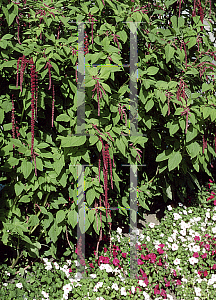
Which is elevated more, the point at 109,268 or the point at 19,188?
the point at 19,188

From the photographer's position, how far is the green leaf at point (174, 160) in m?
3.09

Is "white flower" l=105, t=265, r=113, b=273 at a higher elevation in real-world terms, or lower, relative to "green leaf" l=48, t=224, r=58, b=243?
lower

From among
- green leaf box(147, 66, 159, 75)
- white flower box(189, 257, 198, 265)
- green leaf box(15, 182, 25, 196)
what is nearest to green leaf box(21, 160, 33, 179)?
green leaf box(15, 182, 25, 196)

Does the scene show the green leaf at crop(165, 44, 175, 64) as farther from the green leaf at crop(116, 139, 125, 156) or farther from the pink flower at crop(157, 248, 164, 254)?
the pink flower at crop(157, 248, 164, 254)

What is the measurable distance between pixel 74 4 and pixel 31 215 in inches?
74.9

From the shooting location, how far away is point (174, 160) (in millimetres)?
3111

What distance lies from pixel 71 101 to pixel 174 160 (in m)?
1.15

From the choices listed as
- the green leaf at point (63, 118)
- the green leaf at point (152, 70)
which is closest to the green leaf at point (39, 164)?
the green leaf at point (63, 118)

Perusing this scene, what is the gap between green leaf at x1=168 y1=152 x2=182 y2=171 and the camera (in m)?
3.09

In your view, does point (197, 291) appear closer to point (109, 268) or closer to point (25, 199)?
point (109, 268)

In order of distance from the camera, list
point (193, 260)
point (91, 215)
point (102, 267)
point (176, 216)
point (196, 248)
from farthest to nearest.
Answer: point (176, 216) → point (196, 248) → point (193, 260) → point (102, 267) → point (91, 215)

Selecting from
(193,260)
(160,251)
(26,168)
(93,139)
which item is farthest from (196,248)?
(26,168)

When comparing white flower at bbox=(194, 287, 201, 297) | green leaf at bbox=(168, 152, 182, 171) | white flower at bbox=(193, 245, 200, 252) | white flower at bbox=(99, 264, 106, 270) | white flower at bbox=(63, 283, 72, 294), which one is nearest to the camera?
white flower at bbox=(63, 283, 72, 294)

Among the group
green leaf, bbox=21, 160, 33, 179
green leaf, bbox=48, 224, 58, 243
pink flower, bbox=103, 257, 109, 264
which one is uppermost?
green leaf, bbox=21, 160, 33, 179
